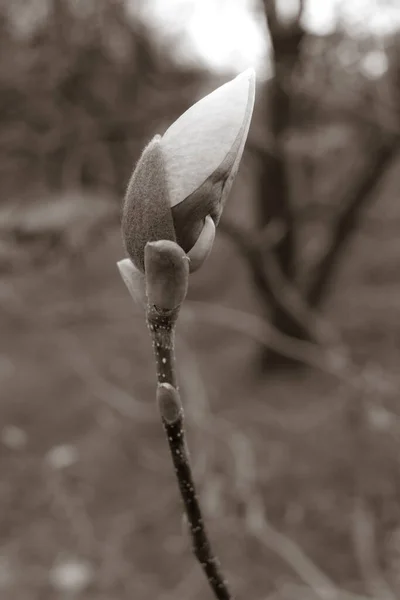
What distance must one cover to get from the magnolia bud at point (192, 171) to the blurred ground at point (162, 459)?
117 cm

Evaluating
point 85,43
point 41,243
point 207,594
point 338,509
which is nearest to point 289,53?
point 85,43

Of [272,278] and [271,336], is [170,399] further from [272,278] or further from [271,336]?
[271,336]

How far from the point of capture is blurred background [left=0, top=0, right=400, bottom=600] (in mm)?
2000

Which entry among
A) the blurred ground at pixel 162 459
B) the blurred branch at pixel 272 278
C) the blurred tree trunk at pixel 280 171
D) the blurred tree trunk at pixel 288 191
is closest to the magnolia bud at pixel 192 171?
the blurred ground at pixel 162 459

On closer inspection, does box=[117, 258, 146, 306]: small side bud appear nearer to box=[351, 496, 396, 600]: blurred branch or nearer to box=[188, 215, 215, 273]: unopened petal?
box=[188, 215, 215, 273]: unopened petal

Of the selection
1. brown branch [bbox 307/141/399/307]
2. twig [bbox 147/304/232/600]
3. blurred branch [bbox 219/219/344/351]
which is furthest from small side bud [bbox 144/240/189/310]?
brown branch [bbox 307/141/399/307]

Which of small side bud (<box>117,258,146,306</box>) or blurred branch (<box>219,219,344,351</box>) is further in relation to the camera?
blurred branch (<box>219,219,344,351</box>)

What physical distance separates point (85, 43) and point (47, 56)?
179 millimetres

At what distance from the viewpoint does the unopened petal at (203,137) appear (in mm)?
296

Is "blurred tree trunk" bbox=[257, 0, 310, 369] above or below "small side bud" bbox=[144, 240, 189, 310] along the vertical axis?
above

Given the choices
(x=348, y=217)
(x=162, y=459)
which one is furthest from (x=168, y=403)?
(x=348, y=217)

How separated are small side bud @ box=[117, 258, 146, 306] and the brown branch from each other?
8.51 ft

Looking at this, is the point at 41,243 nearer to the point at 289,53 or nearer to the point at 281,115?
the point at 289,53

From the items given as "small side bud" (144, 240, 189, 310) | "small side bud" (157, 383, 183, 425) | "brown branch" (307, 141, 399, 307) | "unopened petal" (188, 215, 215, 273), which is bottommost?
"small side bud" (157, 383, 183, 425)
